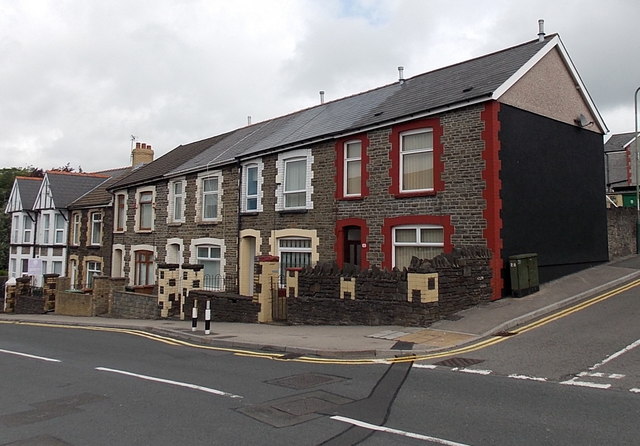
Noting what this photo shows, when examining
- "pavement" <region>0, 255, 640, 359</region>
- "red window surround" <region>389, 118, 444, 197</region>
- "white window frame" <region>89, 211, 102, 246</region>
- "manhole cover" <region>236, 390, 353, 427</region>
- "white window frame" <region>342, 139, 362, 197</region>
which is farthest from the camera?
"white window frame" <region>89, 211, 102, 246</region>

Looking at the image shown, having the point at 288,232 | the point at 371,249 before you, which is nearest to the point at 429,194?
the point at 371,249

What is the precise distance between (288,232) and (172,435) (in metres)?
13.8

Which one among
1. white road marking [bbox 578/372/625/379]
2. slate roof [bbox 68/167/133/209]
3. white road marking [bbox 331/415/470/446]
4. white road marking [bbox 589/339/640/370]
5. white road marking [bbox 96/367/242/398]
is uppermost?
slate roof [bbox 68/167/133/209]

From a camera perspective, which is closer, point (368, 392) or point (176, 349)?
point (368, 392)

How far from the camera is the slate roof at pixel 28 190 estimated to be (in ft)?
122

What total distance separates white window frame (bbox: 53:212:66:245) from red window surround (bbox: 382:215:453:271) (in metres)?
25.8

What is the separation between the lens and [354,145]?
17688 millimetres

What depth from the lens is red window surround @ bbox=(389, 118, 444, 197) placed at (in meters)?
15.0

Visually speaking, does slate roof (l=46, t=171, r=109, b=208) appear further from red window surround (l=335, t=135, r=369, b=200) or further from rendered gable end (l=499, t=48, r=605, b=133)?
rendered gable end (l=499, t=48, r=605, b=133)

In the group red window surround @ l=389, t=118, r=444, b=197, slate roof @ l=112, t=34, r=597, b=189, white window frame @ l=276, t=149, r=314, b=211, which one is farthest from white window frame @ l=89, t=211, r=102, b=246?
red window surround @ l=389, t=118, r=444, b=197

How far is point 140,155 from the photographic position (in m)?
35.2

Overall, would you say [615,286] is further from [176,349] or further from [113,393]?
[113,393]

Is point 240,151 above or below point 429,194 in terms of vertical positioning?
above

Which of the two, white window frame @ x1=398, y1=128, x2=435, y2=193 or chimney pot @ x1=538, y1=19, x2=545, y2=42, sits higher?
chimney pot @ x1=538, y1=19, x2=545, y2=42
